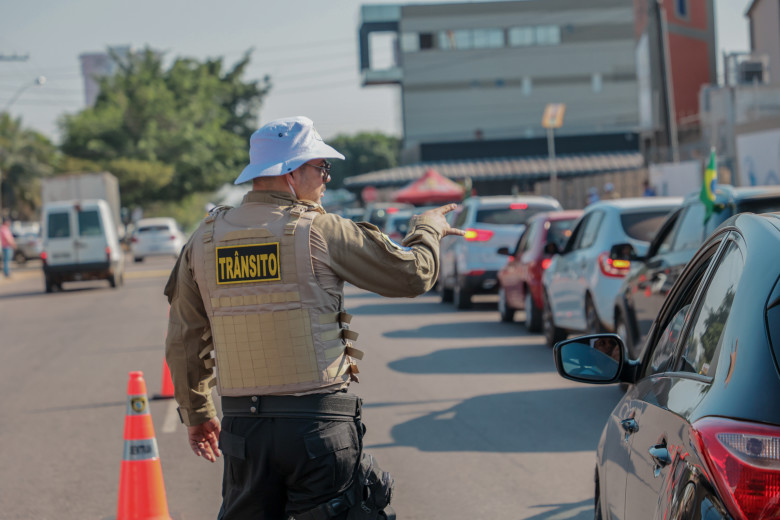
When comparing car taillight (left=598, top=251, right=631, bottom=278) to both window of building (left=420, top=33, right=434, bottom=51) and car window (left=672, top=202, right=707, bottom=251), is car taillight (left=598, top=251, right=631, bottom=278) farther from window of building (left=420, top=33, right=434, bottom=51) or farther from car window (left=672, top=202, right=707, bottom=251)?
window of building (left=420, top=33, right=434, bottom=51)

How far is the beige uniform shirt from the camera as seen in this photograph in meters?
3.47

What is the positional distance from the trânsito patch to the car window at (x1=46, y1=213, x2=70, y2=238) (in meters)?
26.9

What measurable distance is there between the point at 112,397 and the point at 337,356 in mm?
8157

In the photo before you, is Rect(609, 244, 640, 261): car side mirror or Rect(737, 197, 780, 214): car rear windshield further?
Rect(609, 244, 640, 261): car side mirror

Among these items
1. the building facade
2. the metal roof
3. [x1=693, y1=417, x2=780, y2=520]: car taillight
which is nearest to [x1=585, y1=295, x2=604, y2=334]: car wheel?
[x1=693, y1=417, x2=780, y2=520]: car taillight

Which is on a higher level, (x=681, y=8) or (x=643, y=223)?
(x=681, y=8)

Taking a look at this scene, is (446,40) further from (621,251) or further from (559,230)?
(621,251)

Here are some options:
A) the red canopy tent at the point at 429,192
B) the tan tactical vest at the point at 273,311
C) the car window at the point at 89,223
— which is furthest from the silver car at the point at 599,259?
the red canopy tent at the point at 429,192

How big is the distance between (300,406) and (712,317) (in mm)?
1232

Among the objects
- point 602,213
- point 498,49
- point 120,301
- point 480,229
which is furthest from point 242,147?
point 602,213

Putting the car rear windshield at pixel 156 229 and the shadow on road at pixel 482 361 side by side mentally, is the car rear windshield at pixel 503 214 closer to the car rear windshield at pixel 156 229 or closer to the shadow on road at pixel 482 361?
the shadow on road at pixel 482 361

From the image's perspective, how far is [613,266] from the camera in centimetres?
1141

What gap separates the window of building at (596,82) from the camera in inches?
3666

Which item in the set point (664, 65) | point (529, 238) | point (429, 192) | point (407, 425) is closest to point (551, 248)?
point (529, 238)
